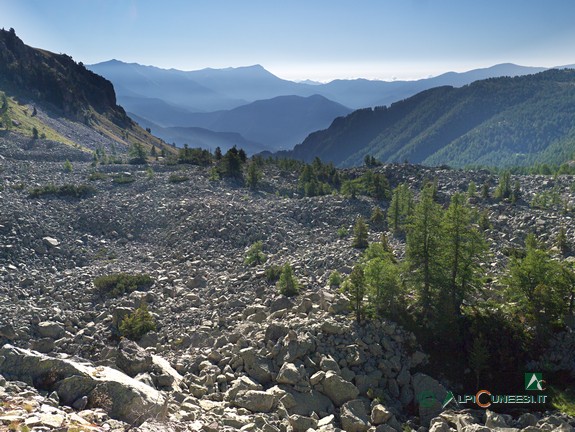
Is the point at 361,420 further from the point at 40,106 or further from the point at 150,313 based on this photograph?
the point at 40,106

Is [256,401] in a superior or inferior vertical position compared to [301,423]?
superior

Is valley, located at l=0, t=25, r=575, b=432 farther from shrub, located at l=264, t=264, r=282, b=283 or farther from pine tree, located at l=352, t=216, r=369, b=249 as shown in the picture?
pine tree, located at l=352, t=216, r=369, b=249

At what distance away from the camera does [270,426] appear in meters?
13.7

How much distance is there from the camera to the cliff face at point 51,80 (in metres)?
126

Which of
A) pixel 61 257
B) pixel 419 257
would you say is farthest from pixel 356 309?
pixel 61 257

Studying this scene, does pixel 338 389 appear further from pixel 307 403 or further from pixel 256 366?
pixel 256 366

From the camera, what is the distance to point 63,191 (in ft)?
152

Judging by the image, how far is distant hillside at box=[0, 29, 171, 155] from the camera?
102 metres

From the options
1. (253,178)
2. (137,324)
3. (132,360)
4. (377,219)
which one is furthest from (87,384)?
(253,178)

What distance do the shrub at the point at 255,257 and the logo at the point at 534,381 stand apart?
19.6m

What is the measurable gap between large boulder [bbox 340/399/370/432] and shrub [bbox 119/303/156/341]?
11936mm

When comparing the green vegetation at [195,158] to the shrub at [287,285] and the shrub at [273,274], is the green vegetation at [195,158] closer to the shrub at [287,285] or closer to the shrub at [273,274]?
the shrub at [273,274]

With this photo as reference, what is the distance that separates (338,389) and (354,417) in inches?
Result: 62.1

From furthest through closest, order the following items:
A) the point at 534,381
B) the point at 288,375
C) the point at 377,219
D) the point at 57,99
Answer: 1. the point at 57,99
2. the point at 377,219
3. the point at 534,381
4. the point at 288,375
